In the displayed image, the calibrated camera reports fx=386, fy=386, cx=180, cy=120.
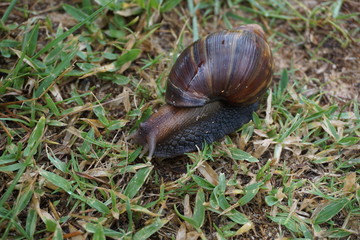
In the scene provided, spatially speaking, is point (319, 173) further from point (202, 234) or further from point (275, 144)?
point (202, 234)

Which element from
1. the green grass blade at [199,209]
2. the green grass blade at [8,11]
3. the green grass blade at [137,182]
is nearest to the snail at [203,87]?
the green grass blade at [137,182]

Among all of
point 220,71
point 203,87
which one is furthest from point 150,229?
point 220,71

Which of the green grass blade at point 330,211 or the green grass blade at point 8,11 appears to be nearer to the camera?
the green grass blade at point 330,211

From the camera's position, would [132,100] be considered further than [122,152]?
Yes

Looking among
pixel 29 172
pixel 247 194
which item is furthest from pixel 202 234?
pixel 29 172

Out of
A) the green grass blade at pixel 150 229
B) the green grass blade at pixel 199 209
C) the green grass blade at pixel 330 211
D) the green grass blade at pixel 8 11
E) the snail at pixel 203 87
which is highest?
the green grass blade at pixel 8 11

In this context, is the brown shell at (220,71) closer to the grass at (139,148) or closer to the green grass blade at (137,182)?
the grass at (139,148)

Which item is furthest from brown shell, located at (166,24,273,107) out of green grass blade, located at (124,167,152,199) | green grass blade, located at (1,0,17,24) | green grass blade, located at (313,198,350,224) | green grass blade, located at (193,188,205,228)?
green grass blade, located at (1,0,17,24)
